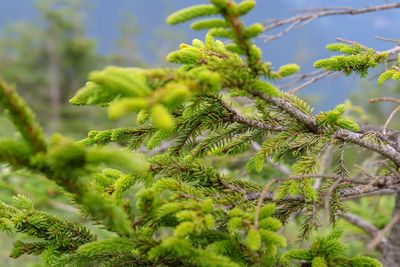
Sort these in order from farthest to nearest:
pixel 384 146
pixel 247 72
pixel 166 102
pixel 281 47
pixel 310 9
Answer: pixel 281 47 < pixel 310 9 < pixel 384 146 < pixel 247 72 < pixel 166 102

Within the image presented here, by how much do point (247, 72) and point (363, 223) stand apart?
3065 millimetres

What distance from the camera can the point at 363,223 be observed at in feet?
10.8

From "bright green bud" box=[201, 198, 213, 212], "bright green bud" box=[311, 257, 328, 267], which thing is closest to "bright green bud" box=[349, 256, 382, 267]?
"bright green bud" box=[311, 257, 328, 267]

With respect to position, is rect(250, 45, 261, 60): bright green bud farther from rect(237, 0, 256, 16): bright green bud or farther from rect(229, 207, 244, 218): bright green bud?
rect(229, 207, 244, 218): bright green bud

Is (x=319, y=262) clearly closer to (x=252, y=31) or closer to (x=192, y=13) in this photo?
(x=252, y=31)

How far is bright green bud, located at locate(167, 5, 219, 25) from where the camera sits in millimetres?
1011

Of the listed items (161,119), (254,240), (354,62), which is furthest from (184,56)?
(354,62)

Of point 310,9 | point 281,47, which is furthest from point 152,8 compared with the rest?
point 310,9

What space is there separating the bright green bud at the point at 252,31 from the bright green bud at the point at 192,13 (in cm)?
14

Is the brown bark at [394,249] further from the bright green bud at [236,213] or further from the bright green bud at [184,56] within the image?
the bright green bud at [184,56]

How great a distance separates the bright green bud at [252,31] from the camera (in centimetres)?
102

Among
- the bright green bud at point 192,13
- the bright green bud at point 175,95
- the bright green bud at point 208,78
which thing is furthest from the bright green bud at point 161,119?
the bright green bud at point 192,13

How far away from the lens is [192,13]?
103 cm

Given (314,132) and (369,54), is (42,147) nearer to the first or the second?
(314,132)
